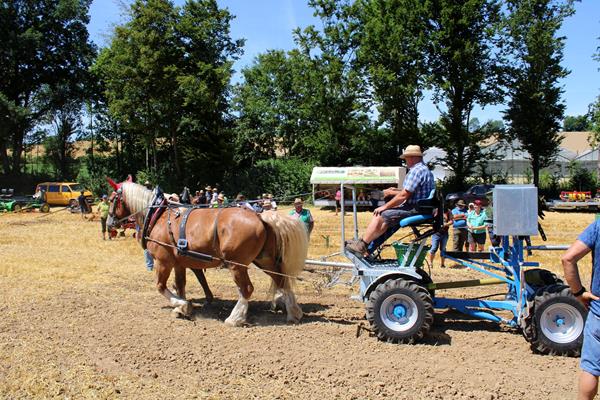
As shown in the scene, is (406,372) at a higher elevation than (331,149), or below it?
below

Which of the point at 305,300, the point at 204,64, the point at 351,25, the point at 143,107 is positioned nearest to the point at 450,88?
the point at 351,25

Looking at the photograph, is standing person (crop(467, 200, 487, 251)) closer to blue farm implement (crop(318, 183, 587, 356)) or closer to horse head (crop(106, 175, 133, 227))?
blue farm implement (crop(318, 183, 587, 356))

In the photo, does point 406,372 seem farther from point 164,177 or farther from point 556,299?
point 164,177

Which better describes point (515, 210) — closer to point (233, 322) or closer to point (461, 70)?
point (233, 322)

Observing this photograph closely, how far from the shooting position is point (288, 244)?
7.16 meters

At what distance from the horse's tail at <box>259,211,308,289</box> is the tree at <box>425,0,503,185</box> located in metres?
25.9

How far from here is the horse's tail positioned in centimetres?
715

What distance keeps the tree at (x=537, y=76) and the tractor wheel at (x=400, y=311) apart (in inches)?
1138

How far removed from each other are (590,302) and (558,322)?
2354 mm

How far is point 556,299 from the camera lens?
5793 mm

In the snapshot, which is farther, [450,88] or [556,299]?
[450,88]

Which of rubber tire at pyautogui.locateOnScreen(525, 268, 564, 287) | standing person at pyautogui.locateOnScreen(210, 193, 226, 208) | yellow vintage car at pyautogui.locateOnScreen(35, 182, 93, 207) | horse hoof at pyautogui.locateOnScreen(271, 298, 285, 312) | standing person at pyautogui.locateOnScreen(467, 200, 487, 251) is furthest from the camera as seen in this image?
yellow vintage car at pyautogui.locateOnScreen(35, 182, 93, 207)

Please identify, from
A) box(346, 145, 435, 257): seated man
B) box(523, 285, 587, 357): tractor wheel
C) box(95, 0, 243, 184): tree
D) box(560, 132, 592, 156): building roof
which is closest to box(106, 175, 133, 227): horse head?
box(346, 145, 435, 257): seated man

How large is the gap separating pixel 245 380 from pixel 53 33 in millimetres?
42981
